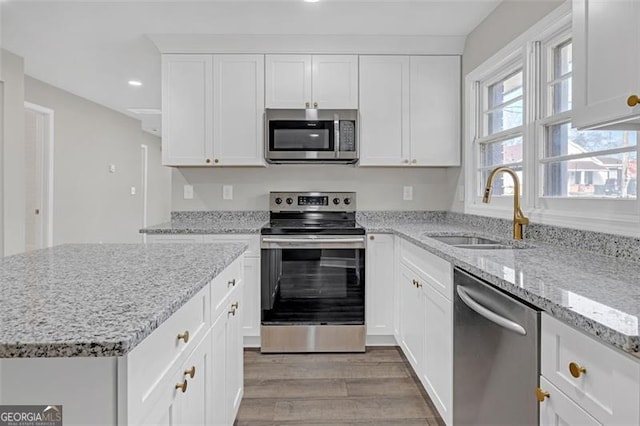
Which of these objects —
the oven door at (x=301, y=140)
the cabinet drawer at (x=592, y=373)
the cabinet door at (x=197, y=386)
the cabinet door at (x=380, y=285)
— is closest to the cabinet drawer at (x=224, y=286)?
the cabinet door at (x=197, y=386)

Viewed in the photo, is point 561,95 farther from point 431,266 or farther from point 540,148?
point 431,266

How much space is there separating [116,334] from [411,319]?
2.03m

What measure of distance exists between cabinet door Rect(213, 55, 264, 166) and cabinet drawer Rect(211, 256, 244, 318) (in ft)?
4.85

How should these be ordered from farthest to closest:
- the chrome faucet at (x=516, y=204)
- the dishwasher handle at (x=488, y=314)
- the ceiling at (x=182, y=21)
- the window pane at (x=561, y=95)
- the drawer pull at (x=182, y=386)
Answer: the ceiling at (x=182, y=21) → the chrome faucet at (x=516, y=204) → the window pane at (x=561, y=95) → the dishwasher handle at (x=488, y=314) → the drawer pull at (x=182, y=386)

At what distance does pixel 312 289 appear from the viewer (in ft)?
9.39

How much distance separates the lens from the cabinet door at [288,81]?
3.15 meters

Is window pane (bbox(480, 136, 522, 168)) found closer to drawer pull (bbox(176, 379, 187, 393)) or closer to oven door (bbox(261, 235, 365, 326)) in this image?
oven door (bbox(261, 235, 365, 326))

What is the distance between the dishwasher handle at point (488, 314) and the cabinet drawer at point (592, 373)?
0.34 feet

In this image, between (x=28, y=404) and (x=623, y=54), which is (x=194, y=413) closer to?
(x=28, y=404)

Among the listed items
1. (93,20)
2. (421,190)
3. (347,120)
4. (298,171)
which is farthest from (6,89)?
(421,190)

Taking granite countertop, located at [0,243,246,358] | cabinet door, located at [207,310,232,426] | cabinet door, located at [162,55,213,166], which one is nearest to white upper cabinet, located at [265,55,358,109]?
cabinet door, located at [162,55,213,166]

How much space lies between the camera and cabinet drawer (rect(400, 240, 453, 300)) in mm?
1790

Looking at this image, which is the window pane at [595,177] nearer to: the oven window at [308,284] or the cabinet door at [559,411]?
the cabinet door at [559,411]

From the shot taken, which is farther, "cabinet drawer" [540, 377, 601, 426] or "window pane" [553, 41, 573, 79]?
"window pane" [553, 41, 573, 79]
